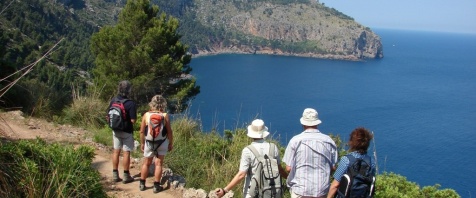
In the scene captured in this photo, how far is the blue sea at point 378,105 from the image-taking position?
40025 mm

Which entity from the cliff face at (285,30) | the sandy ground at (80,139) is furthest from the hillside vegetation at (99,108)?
the cliff face at (285,30)

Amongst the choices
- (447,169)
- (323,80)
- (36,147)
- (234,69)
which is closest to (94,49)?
(36,147)

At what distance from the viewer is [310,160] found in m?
3.50

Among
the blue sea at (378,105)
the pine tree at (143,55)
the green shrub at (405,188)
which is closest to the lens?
the green shrub at (405,188)

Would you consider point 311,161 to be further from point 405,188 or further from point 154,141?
point 405,188

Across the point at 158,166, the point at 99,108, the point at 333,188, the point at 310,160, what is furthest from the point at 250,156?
the point at 99,108

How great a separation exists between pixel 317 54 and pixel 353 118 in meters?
96.7

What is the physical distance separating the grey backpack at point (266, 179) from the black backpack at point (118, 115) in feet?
6.01

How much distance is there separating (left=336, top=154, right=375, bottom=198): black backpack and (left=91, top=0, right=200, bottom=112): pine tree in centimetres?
1095

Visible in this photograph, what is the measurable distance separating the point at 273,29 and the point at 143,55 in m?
161

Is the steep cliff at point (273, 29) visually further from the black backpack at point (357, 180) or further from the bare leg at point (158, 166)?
the black backpack at point (357, 180)

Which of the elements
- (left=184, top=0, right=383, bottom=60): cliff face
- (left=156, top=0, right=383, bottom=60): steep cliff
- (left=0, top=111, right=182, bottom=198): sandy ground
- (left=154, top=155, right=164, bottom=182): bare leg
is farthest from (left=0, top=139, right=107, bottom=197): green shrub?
(left=184, top=0, right=383, bottom=60): cliff face

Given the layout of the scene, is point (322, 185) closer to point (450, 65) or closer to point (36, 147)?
point (36, 147)

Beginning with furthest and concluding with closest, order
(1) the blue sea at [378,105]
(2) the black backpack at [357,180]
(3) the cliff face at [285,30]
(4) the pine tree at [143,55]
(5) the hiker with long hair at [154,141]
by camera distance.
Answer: (3) the cliff face at [285,30] < (1) the blue sea at [378,105] < (4) the pine tree at [143,55] < (5) the hiker with long hair at [154,141] < (2) the black backpack at [357,180]
